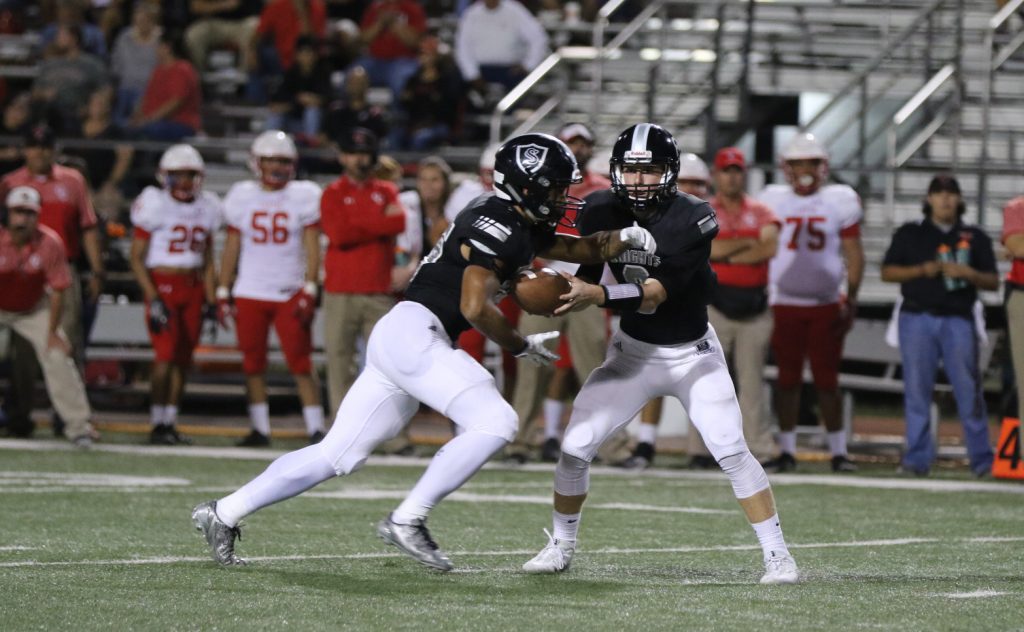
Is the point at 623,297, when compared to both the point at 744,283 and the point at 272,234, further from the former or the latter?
the point at 272,234

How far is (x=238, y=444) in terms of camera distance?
11367 millimetres

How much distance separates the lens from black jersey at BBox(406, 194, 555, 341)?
575 centimetres

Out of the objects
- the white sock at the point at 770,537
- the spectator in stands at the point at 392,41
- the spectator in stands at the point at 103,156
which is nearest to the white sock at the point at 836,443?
the white sock at the point at 770,537

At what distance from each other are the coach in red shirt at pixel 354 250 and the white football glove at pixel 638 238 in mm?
4915

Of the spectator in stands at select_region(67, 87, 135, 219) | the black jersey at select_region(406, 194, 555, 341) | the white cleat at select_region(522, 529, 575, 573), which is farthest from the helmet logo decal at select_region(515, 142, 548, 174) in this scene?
the spectator in stands at select_region(67, 87, 135, 219)

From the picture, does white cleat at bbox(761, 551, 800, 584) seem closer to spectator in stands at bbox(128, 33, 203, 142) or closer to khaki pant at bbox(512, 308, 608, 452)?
khaki pant at bbox(512, 308, 608, 452)

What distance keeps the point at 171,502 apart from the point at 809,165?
4.46m

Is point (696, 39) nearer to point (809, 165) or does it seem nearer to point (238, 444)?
point (809, 165)

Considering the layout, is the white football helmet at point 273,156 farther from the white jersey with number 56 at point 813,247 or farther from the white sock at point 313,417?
the white jersey with number 56 at point 813,247

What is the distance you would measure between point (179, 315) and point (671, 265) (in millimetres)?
5910

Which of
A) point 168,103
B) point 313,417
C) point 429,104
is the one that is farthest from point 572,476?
Result: point 168,103

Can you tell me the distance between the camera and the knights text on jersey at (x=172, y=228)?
1129 centimetres

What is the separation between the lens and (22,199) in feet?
35.2

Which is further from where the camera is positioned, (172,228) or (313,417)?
(172,228)
